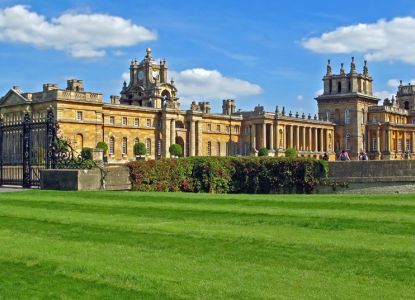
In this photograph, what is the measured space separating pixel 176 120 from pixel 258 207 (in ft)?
209

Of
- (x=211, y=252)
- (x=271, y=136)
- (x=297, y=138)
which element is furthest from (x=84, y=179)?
(x=297, y=138)

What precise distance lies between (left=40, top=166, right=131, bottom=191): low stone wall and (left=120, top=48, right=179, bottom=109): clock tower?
2296 inches

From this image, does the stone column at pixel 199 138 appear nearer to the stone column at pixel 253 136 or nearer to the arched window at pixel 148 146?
the arched window at pixel 148 146

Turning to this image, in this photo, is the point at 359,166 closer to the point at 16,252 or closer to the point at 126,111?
the point at 16,252

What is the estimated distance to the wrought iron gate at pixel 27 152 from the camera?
23.5 metres

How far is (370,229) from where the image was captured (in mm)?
10023

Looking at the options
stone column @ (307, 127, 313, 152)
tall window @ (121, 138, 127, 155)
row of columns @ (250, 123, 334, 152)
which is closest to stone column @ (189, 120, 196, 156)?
tall window @ (121, 138, 127, 155)

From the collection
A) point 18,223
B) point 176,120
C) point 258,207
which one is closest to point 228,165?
point 258,207

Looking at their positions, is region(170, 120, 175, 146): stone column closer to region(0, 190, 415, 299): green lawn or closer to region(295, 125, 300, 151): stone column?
region(295, 125, 300, 151): stone column

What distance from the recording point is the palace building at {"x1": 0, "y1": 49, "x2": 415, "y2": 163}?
6369 centimetres

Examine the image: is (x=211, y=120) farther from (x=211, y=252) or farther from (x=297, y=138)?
(x=211, y=252)

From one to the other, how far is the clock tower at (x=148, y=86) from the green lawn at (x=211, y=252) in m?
68.7

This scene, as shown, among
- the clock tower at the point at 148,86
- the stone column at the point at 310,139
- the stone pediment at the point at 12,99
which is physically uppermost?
the clock tower at the point at 148,86

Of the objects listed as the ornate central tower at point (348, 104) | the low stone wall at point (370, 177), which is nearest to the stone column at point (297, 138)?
the ornate central tower at point (348, 104)
